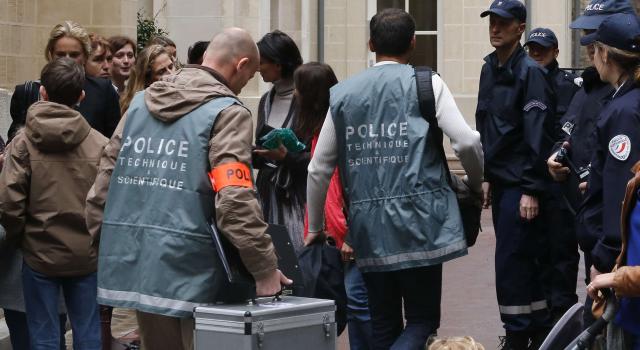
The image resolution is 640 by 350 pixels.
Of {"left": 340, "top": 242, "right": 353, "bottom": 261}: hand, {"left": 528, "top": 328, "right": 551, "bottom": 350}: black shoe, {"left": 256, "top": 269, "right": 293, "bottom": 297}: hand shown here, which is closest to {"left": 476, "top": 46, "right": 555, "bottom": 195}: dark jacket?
{"left": 528, "top": 328, "right": 551, "bottom": 350}: black shoe

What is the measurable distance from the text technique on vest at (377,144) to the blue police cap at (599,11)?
1.59m

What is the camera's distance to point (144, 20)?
17469 millimetres

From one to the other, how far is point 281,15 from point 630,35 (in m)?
14.5

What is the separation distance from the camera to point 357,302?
7.90m

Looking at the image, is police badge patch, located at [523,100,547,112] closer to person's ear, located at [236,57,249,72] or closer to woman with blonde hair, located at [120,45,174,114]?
woman with blonde hair, located at [120,45,174,114]

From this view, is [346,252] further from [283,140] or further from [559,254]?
[559,254]

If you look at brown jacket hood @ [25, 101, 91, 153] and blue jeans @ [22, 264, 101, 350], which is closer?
brown jacket hood @ [25, 101, 91, 153]

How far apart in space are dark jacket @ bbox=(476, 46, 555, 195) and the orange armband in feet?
10.3

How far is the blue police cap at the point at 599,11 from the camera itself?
7.80 meters

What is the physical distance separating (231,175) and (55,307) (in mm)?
2252

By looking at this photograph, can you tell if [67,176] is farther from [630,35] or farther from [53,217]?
[630,35]

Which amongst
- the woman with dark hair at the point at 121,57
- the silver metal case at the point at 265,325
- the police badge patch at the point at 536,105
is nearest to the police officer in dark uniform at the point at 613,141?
the silver metal case at the point at 265,325

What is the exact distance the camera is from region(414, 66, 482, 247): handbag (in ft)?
22.2

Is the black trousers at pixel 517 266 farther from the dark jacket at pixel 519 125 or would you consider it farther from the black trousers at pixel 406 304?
the black trousers at pixel 406 304
